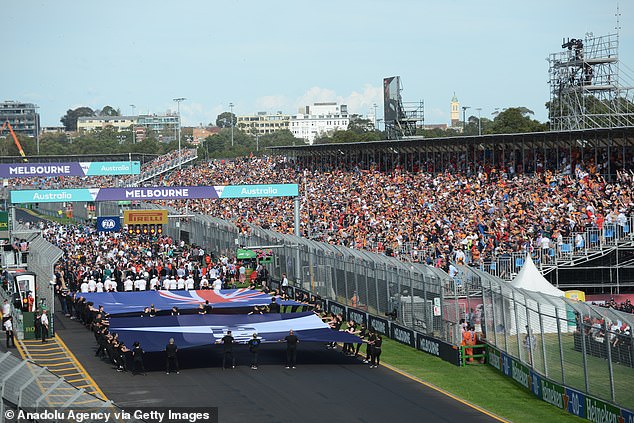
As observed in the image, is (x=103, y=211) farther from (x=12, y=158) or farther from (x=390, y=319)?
(x=390, y=319)

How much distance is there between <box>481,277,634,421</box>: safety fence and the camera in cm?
2194

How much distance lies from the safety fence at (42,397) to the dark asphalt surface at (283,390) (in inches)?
218

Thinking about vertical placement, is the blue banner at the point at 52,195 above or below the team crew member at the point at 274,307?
above

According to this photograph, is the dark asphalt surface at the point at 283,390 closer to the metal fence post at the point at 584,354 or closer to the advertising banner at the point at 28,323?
the metal fence post at the point at 584,354

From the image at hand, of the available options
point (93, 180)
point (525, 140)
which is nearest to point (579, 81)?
point (525, 140)

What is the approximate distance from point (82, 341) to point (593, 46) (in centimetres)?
4040

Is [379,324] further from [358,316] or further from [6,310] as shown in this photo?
[6,310]

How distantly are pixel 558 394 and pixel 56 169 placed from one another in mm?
31518

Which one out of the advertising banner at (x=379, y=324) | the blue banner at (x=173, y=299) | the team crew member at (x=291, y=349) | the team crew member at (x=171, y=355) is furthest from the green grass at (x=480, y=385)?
the blue banner at (x=173, y=299)

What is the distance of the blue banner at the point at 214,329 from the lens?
31.1m

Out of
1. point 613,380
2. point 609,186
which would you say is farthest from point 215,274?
point 613,380

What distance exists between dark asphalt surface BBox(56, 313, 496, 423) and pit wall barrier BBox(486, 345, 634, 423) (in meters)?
2.25

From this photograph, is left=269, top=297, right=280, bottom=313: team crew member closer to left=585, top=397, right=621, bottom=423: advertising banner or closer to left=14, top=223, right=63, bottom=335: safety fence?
left=14, top=223, right=63, bottom=335: safety fence

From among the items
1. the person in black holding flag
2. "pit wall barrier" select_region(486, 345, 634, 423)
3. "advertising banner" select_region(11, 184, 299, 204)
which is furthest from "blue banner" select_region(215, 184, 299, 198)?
"pit wall barrier" select_region(486, 345, 634, 423)
